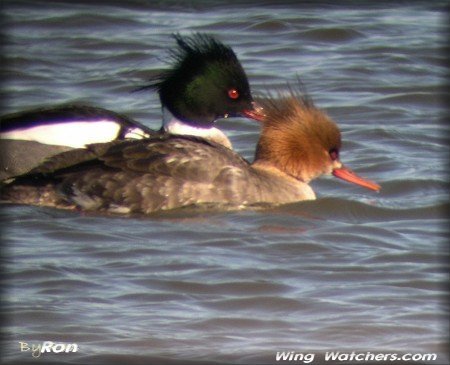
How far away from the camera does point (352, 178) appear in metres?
9.78

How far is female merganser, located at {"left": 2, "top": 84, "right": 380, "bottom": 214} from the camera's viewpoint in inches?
374

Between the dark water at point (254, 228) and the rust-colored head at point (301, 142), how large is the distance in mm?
261

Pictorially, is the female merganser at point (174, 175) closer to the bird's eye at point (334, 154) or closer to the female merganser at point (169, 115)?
the bird's eye at point (334, 154)

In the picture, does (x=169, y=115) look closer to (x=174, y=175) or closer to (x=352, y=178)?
(x=174, y=175)

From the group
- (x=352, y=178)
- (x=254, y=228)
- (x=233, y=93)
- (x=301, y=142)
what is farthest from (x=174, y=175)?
(x=352, y=178)

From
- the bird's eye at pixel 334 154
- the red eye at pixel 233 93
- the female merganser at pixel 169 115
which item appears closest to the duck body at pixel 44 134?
the female merganser at pixel 169 115

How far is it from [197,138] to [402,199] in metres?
1.65

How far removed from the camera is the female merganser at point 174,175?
950 centimetres

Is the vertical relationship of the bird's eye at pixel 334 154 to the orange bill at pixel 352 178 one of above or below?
above

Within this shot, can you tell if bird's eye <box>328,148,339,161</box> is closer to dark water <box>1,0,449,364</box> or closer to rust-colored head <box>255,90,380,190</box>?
rust-colored head <box>255,90,380,190</box>

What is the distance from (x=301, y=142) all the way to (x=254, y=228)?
843 mm

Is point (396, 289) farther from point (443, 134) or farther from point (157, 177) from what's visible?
point (443, 134)

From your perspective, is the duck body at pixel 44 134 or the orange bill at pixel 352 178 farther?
the duck body at pixel 44 134

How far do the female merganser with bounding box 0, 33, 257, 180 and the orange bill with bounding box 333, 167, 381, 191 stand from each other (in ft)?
3.13
